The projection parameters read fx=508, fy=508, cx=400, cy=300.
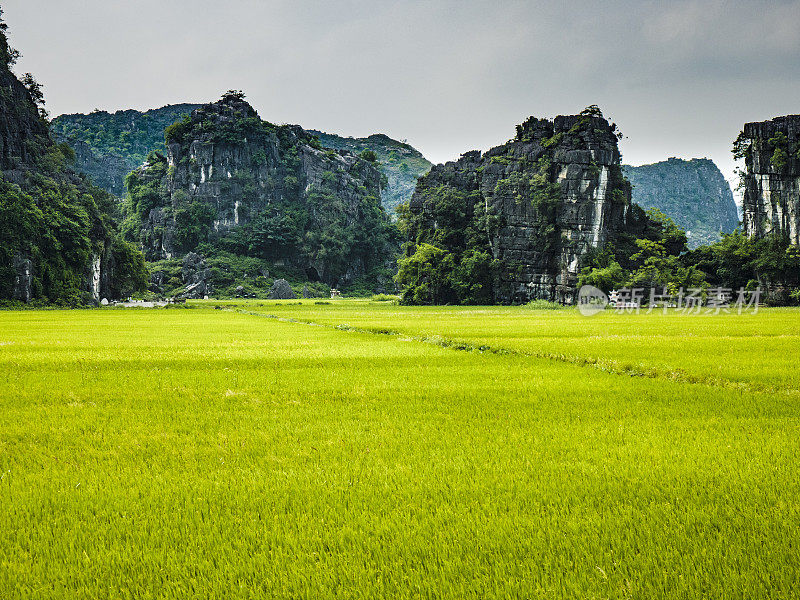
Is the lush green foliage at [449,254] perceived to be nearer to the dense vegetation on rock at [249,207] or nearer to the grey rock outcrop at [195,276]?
the dense vegetation on rock at [249,207]

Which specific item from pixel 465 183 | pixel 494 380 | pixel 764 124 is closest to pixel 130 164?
pixel 465 183

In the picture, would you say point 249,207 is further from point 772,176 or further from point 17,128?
point 772,176

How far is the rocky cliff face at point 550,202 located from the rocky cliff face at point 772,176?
48.9 feet

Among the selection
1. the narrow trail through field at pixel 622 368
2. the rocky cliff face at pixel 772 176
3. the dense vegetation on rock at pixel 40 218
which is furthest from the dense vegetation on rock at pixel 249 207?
the narrow trail through field at pixel 622 368

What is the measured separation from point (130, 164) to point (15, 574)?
219547 millimetres

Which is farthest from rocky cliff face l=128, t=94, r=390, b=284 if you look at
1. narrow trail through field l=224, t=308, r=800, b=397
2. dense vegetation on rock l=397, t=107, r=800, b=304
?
narrow trail through field l=224, t=308, r=800, b=397

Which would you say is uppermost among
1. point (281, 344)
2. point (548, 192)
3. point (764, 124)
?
point (764, 124)

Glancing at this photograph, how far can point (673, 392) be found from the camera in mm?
9398

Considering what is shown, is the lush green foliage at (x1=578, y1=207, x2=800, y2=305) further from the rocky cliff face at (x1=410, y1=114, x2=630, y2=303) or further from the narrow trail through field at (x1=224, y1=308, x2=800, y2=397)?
the narrow trail through field at (x1=224, y1=308, x2=800, y2=397)

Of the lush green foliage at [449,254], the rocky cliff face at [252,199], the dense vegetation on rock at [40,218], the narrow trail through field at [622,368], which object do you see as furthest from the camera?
the rocky cliff face at [252,199]

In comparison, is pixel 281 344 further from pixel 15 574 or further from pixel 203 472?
pixel 15 574

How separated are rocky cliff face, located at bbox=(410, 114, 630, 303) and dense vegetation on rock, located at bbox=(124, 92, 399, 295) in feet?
191

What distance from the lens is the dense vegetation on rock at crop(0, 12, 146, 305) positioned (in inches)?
2233

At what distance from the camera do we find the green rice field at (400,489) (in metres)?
3.14
